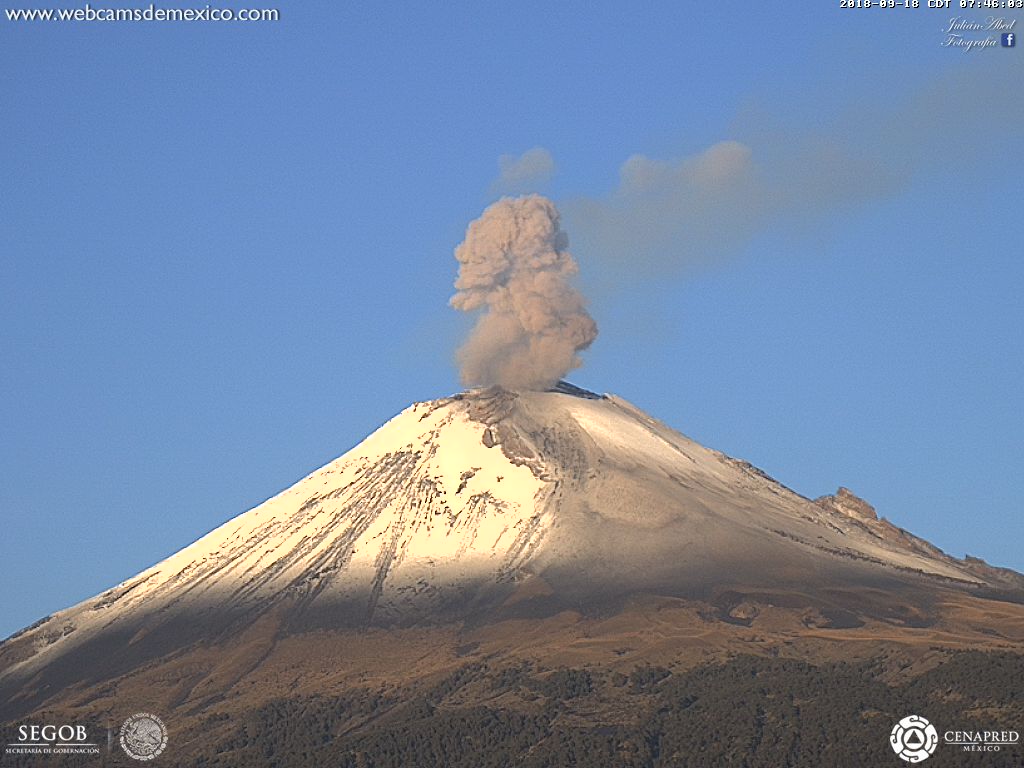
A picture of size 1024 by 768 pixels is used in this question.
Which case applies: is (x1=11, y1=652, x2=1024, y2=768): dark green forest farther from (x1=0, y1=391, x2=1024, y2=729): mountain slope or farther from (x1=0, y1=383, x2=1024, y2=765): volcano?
(x1=0, y1=391, x2=1024, y2=729): mountain slope

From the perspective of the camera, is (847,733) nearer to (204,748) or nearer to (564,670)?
(564,670)

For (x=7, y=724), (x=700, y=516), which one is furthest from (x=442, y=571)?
(x=7, y=724)

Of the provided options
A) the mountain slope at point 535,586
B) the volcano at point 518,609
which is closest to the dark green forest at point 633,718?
the volcano at point 518,609

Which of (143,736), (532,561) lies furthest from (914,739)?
(143,736)

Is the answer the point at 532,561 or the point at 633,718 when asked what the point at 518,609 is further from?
the point at 633,718

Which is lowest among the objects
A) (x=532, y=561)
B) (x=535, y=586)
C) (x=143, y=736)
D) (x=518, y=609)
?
(x=143, y=736)
